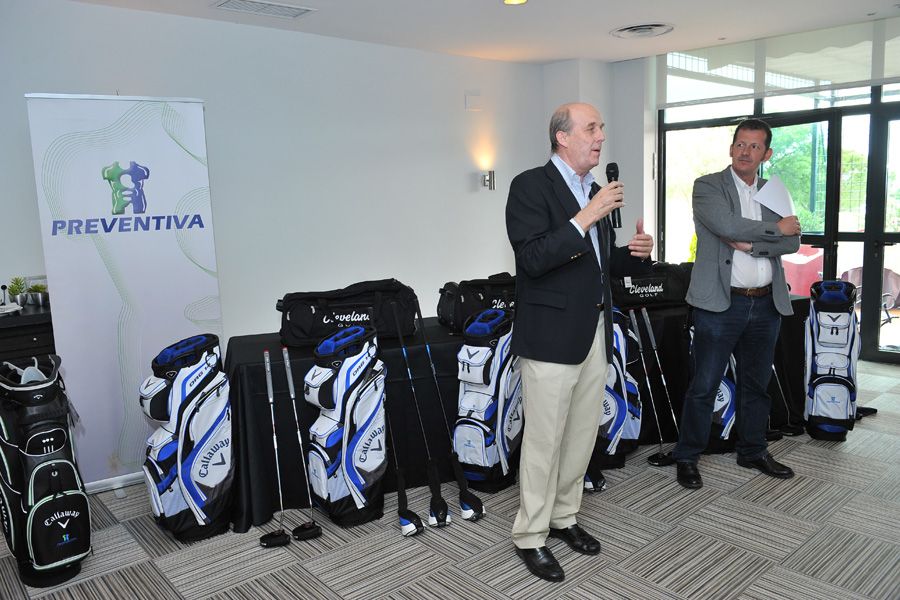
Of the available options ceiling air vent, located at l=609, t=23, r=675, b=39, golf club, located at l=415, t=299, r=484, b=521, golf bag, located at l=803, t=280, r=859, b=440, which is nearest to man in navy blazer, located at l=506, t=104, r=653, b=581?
golf club, located at l=415, t=299, r=484, b=521

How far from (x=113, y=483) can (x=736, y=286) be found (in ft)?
10.5

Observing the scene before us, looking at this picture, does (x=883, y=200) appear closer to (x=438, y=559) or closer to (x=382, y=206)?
(x=382, y=206)

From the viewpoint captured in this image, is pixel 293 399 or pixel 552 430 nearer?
pixel 552 430

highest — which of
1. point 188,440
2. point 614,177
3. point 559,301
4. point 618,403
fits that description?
point 614,177

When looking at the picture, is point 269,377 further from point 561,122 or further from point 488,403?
point 561,122

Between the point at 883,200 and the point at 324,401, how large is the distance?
16.7ft

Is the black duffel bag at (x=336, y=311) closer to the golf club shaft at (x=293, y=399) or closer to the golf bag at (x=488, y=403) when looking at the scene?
the golf club shaft at (x=293, y=399)

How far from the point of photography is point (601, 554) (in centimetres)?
271

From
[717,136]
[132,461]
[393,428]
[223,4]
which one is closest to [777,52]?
[717,136]

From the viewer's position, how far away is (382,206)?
5895 millimetres

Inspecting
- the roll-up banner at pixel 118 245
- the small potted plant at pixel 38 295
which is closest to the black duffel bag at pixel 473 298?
the roll-up banner at pixel 118 245

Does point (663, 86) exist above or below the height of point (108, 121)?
above

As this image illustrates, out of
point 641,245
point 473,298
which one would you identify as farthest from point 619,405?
point 641,245

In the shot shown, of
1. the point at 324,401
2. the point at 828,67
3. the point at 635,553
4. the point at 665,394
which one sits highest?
the point at 828,67
